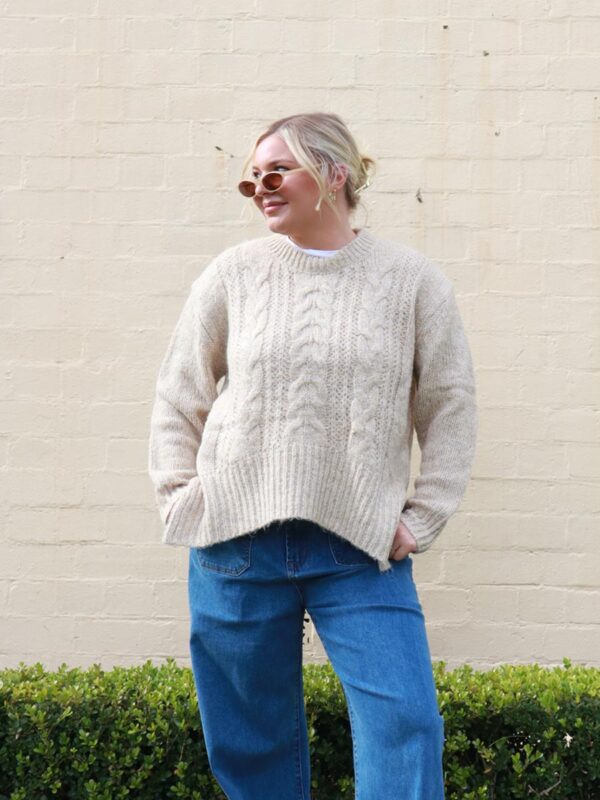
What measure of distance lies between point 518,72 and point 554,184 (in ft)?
1.43

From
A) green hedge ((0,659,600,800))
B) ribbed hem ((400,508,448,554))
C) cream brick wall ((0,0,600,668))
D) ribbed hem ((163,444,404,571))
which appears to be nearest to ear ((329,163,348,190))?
ribbed hem ((163,444,404,571))

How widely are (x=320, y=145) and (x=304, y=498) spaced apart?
825 mm

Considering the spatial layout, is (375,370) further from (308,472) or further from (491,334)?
(491,334)

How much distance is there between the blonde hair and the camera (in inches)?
102

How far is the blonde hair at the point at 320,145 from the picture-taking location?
2.58 m

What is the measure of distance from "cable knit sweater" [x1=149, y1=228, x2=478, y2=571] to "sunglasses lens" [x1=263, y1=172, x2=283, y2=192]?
0.15m

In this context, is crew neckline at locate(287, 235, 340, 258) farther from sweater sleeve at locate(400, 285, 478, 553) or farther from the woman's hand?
the woman's hand

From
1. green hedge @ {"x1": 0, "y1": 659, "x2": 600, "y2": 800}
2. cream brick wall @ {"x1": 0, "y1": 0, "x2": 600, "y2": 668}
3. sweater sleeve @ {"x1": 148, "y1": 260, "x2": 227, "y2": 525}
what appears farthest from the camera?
cream brick wall @ {"x1": 0, "y1": 0, "x2": 600, "y2": 668}

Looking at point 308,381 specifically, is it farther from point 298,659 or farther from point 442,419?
point 298,659

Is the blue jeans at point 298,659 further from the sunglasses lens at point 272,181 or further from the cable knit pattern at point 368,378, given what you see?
the sunglasses lens at point 272,181

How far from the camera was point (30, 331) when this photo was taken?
13.5 feet

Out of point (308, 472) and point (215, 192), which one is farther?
point (215, 192)

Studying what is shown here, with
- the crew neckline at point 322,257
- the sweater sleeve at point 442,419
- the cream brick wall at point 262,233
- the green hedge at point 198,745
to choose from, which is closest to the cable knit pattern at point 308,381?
the crew neckline at point 322,257

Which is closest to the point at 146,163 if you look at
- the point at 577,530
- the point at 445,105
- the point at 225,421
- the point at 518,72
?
the point at 445,105
